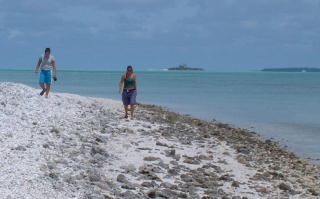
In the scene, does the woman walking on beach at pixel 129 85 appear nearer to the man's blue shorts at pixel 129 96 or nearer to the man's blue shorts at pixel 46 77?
the man's blue shorts at pixel 129 96

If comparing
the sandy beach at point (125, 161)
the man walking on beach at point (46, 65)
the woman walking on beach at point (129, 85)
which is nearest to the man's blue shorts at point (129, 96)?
the woman walking on beach at point (129, 85)

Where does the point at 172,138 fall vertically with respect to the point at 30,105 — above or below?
below

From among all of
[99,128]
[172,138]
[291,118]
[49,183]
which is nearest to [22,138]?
[49,183]

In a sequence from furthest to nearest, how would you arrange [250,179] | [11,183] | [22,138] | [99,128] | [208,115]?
[208,115], [99,128], [250,179], [22,138], [11,183]

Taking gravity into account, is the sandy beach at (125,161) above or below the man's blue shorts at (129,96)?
below

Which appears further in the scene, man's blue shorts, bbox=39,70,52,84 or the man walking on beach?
man's blue shorts, bbox=39,70,52,84

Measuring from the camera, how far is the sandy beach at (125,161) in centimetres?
725

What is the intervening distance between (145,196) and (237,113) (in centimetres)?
1781

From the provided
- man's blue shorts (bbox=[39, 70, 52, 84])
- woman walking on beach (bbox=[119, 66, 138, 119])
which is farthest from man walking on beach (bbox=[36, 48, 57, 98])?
woman walking on beach (bbox=[119, 66, 138, 119])

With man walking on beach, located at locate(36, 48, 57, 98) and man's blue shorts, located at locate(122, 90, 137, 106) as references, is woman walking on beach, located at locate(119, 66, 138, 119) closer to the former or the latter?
man's blue shorts, located at locate(122, 90, 137, 106)

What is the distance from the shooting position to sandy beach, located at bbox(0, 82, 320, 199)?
23.8 feet

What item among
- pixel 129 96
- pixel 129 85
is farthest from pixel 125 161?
pixel 129 96

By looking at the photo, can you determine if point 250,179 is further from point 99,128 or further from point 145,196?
point 99,128

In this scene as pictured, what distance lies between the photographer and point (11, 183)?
6609 millimetres
